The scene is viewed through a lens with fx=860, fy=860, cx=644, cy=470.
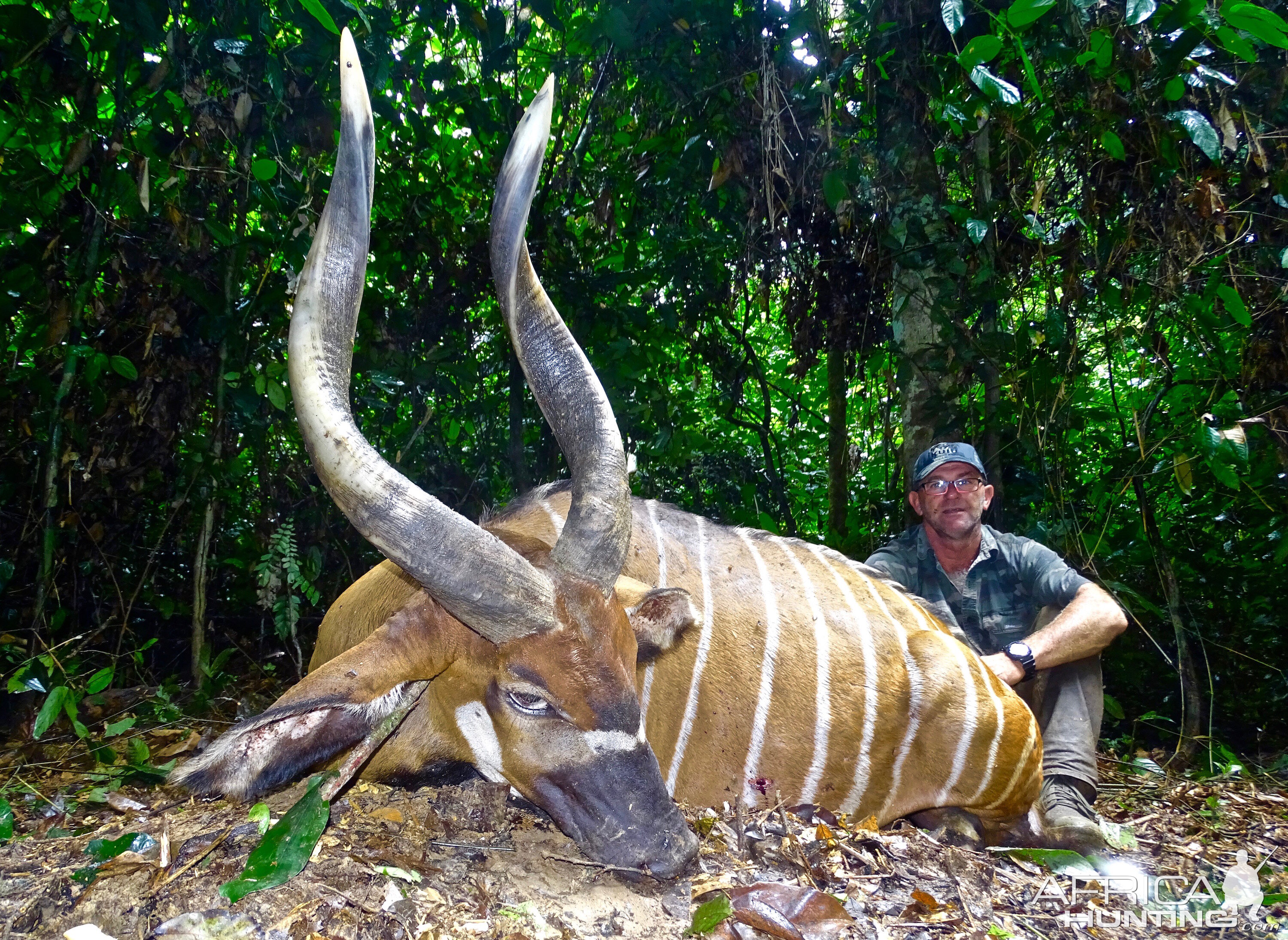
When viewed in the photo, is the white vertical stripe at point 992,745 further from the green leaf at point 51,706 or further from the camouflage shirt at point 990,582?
the green leaf at point 51,706

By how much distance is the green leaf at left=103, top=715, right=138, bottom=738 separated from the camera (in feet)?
9.57

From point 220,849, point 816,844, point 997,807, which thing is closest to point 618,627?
point 816,844

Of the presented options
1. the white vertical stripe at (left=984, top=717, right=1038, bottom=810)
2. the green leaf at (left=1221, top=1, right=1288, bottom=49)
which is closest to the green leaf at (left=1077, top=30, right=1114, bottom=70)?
the green leaf at (left=1221, top=1, right=1288, bottom=49)

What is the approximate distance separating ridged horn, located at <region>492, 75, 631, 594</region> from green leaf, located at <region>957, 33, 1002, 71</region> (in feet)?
5.28

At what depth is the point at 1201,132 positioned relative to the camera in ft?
11.1

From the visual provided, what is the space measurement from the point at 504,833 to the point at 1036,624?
7.98ft

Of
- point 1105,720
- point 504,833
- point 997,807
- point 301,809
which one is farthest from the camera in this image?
point 1105,720

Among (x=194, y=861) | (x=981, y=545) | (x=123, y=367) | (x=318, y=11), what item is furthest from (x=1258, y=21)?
(x=123, y=367)

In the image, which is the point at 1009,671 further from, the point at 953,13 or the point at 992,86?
the point at 953,13

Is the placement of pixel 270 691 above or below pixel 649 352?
below

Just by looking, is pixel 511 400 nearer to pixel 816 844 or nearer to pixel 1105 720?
pixel 816 844

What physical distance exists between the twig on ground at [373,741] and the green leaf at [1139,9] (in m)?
Result: 3.02

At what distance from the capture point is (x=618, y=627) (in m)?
2.21

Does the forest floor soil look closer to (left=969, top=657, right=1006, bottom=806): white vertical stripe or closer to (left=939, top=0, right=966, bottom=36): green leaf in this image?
(left=969, top=657, right=1006, bottom=806): white vertical stripe
